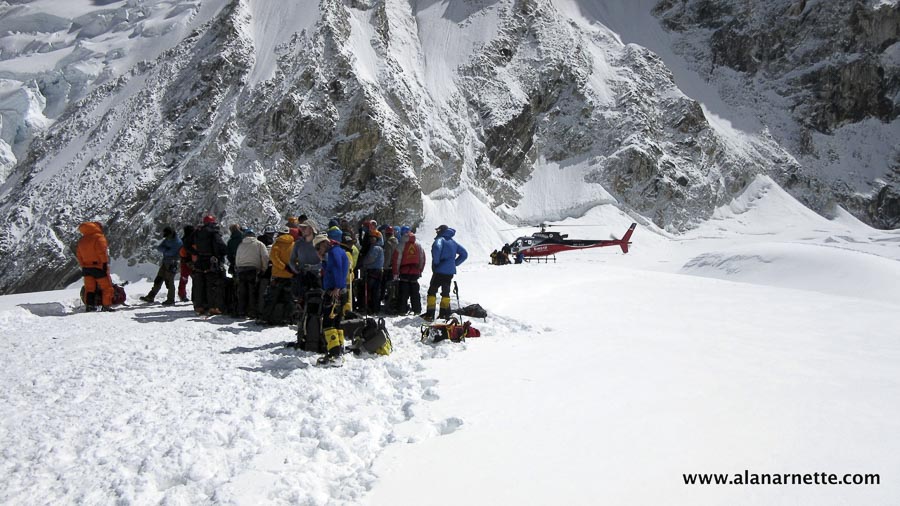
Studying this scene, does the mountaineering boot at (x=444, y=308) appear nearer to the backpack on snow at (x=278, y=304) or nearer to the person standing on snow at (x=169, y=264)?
the backpack on snow at (x=278, y=304)

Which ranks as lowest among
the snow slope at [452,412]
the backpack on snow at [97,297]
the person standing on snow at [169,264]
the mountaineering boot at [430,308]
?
the snow slope at [452,412]

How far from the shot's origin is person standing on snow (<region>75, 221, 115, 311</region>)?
1005 cm

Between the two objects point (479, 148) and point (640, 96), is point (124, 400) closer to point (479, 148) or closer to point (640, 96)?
point (479, 148)

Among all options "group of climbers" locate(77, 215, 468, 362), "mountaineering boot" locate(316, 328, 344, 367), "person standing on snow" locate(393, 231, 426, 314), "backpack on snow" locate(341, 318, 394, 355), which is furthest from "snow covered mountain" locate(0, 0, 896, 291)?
"mountaineering boot" locate(316, 328, 344, 367)

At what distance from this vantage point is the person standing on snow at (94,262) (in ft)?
33.0

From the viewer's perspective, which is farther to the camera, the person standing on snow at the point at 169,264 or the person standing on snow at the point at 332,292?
the person standing on snow at the point at 169,264

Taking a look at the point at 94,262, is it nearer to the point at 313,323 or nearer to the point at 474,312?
the point at 313,323

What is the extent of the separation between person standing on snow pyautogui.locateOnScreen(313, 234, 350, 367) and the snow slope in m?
0.35

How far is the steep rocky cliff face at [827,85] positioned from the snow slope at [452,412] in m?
62.0

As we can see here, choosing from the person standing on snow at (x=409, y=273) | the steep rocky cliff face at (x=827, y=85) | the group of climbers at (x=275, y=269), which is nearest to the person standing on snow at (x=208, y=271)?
the group of climbers at (x=275, y=269)

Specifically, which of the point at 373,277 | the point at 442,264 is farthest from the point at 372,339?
the point at 373,277

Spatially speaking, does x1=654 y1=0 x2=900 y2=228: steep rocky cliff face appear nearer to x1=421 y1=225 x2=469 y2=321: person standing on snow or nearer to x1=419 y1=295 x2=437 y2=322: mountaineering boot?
x1=421 y1=225 x2=469 y2=321: person standing on snow

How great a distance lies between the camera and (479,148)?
163 ft

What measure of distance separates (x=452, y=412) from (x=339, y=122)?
39.8 metres
